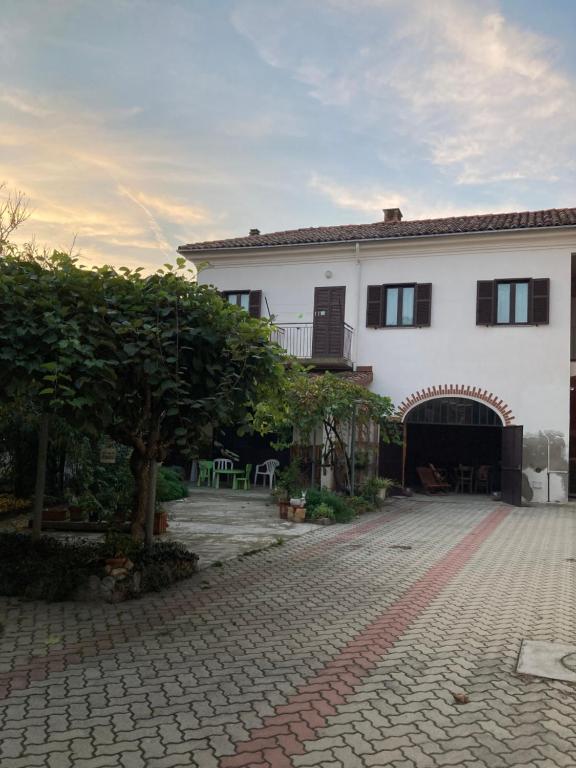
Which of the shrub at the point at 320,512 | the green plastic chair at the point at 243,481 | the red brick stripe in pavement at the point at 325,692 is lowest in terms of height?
the red brick stripe in pavement at the point at 325,692

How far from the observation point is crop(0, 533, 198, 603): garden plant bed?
6.15 metres

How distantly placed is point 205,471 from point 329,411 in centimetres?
559

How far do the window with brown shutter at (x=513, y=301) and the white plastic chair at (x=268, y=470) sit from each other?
22.5 feet

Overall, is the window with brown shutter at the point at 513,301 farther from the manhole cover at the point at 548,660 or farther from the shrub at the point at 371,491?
the manhole cover at the point at 548,660

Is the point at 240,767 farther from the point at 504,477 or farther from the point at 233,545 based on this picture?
the point at 504,477

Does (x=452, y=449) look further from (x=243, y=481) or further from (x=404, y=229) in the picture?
(x=243, y=481)

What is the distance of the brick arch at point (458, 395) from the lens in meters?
16.6

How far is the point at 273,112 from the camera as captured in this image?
10.1 m

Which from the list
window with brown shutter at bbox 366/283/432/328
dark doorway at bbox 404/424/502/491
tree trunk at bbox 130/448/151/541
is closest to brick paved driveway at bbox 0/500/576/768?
tree trunk at bbox 130/448/151/541

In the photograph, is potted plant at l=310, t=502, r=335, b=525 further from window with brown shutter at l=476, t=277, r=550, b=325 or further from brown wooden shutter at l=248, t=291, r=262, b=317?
brown wooden shutter at l=248, t=291, r=262, b=317

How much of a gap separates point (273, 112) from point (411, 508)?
30.9 feet

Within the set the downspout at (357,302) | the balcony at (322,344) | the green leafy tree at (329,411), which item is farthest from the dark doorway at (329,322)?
the green leafy tree at (329,411)

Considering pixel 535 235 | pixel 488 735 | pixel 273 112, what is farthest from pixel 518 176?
pixel 488 735

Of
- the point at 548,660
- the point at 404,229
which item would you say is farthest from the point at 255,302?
the point at 548,660
